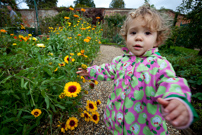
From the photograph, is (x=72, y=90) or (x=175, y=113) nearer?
(x=175, y=113)

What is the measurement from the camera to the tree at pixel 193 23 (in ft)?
14.4

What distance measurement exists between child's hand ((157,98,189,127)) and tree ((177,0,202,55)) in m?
5.36

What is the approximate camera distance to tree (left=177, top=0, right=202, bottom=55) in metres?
4.40

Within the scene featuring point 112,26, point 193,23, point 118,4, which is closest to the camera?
point 193,23

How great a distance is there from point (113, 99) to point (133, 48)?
0.49m

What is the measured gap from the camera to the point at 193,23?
15.4 ft

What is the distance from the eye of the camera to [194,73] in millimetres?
2240

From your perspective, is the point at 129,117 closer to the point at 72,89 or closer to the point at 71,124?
the point at 72,89

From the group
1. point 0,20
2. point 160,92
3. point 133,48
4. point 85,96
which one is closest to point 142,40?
point 133,48

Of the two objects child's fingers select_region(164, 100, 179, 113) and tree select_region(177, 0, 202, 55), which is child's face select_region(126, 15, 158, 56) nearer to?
child's fingers select_region(164, 100, 179, 113)

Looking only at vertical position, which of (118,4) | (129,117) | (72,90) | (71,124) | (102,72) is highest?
(118,4)

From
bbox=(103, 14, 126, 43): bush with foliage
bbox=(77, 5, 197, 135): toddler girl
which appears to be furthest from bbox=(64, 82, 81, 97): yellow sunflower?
bbox=(103, 14, 126, 43): bush with foliage

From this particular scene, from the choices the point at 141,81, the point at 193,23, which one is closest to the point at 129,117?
the point at 141,81

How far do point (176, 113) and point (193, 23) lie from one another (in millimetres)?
6011
